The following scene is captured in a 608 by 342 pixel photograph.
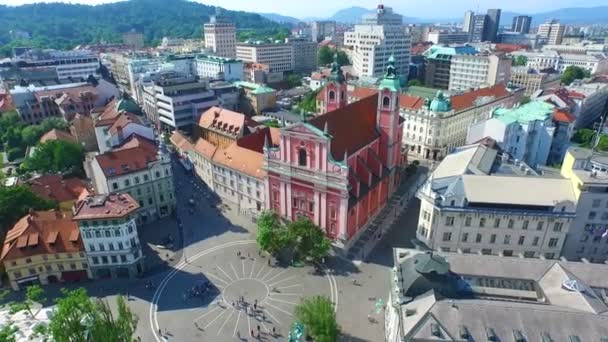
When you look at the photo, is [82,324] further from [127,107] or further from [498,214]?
[127,107]

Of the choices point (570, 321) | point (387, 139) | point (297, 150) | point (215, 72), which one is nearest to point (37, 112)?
→ point (215, 72)

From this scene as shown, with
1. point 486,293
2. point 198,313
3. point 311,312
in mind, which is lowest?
point 198,313

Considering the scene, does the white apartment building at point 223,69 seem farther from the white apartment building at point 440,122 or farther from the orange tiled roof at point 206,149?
the white apartment building at point 440,122

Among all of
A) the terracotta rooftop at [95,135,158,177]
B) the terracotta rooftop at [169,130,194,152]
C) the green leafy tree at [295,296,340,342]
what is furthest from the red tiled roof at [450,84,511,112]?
the green leafy tree at [295,296,340,342]

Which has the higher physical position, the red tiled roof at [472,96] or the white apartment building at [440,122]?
the red tiled roof at [472,96]

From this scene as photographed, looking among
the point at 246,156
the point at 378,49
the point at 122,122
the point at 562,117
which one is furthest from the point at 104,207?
the point at 378,49

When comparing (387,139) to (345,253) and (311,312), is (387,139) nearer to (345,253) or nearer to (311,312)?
(345,253)

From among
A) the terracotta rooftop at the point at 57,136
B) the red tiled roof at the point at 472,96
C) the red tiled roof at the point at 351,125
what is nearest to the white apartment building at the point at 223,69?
the terracotta rooftop at the point at 57,136
